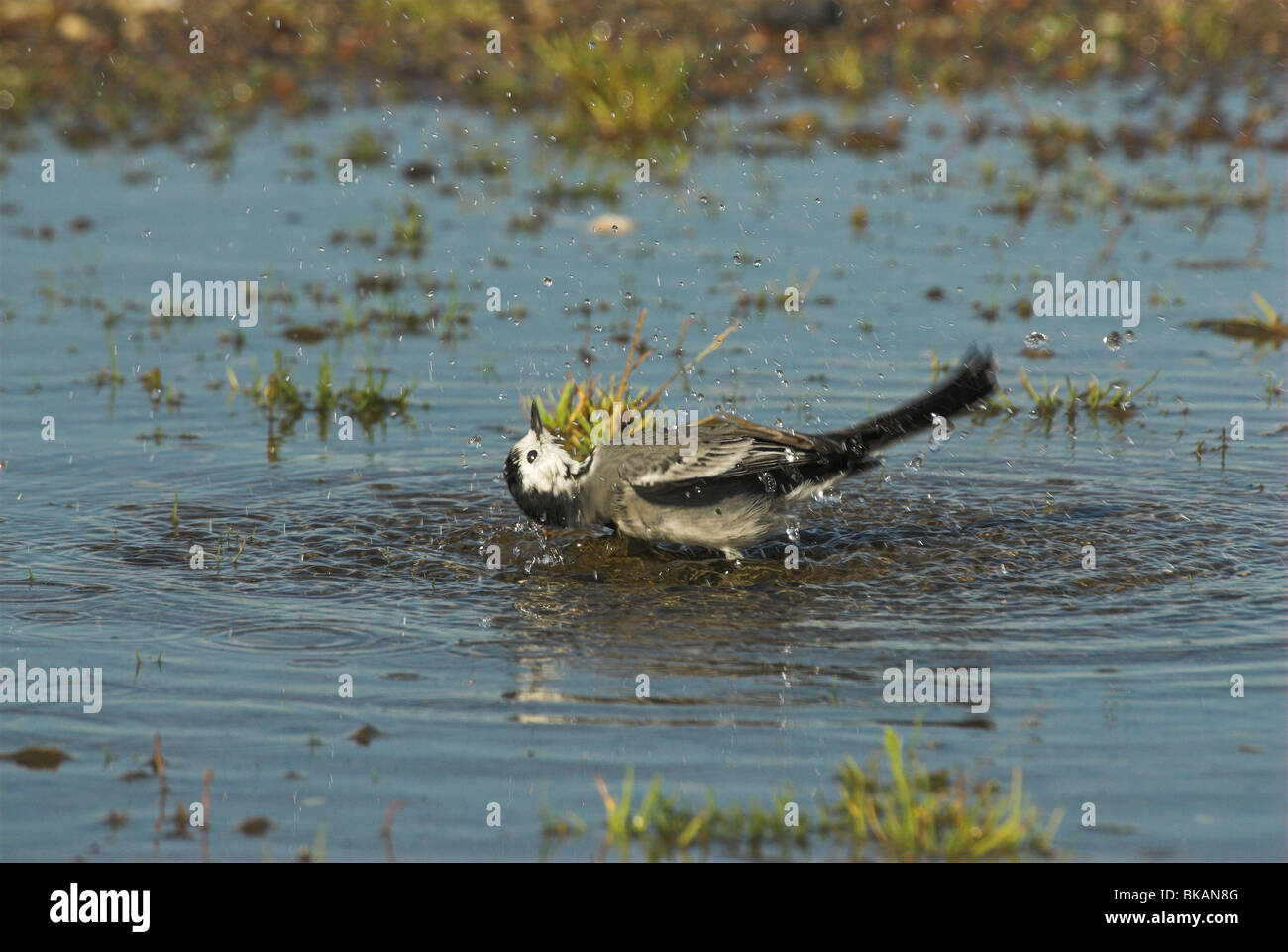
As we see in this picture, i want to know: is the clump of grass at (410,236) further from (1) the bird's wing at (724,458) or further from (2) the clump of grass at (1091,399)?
(1) the bird's wing at (724,458)

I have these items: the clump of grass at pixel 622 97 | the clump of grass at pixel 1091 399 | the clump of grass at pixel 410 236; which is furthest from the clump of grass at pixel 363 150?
the clump of grass at pixel 1091 399

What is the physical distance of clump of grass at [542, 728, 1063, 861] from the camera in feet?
14.6

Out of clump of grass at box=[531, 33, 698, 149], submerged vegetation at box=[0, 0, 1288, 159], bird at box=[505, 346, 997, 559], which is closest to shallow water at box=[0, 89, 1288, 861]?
bird at box=[505, 346, 997, 559]

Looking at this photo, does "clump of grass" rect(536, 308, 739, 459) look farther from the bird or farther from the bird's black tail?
the bird's black tail

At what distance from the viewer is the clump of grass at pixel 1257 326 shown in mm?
10266

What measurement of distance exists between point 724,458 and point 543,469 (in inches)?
29.6

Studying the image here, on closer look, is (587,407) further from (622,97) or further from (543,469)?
(622,97)

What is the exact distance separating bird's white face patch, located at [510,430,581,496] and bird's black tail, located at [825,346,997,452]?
1.18 m

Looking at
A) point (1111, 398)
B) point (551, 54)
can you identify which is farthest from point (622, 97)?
point (1111, 398)

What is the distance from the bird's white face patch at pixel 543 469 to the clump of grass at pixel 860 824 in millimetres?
2384

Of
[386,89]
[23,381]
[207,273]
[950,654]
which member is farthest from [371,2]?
→ [950,654]

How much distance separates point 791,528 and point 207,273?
538 centimetres

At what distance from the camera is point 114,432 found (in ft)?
29.7

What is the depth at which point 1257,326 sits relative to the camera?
34.0ft
